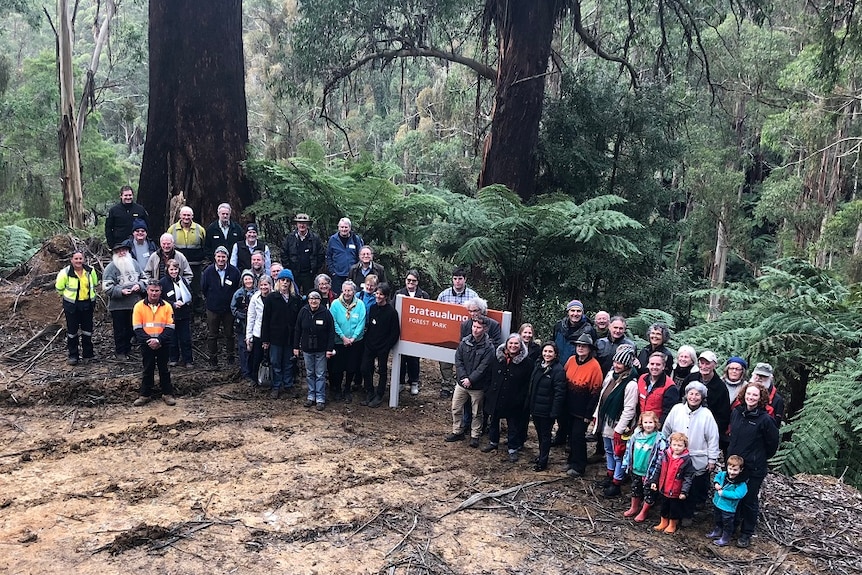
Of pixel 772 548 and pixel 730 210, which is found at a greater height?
pixel 730 210

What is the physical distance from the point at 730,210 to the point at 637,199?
1744 cm

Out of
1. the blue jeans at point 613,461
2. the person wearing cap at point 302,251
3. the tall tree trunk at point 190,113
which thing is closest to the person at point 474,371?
the blue jeans at point 613,461

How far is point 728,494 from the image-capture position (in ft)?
17.7

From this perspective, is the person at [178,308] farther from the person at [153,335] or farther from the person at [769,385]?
the person at [769,385]

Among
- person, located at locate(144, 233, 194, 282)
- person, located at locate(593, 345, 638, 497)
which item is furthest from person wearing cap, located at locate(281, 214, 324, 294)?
person, located at locate(593, 345, 638, 497)

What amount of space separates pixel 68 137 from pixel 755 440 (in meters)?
16.9

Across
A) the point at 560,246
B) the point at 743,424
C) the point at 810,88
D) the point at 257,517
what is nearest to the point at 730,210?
the point at 810,88

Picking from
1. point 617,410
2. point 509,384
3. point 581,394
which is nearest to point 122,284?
point 509,384

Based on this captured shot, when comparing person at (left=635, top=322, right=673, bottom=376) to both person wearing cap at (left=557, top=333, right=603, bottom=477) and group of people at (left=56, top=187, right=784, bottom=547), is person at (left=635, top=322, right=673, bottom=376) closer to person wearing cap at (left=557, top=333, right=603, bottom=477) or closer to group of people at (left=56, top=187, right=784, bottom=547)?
group of people at (left=56, top=187, right=784, bottom=547)

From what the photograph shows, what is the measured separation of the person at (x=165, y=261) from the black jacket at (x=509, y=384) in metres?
4.51

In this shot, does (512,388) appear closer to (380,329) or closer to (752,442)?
(380,329)

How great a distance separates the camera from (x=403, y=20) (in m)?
15.8

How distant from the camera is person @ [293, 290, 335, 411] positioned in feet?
26.2

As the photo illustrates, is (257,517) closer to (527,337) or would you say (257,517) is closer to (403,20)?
(527,337)
